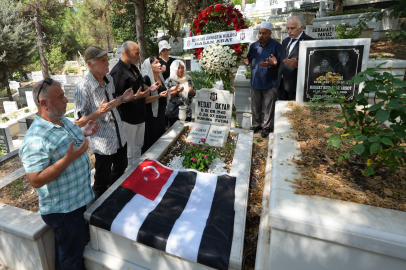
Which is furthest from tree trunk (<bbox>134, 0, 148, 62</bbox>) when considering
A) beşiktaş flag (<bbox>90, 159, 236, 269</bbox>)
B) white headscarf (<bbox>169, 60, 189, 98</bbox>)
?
beşiktaş flag (<bbox>90, 159, 236, 269</bbox>)

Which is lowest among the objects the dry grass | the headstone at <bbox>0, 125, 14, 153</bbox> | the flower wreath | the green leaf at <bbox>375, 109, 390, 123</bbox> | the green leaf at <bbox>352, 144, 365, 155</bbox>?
the headstone at <bbox>0, 125, 14, 153</bbox>

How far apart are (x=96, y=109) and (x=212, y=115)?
244cm

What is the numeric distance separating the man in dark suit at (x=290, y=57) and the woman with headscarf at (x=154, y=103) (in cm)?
186

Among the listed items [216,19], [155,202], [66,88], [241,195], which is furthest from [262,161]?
[66,88]

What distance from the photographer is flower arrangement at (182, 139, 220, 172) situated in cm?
363

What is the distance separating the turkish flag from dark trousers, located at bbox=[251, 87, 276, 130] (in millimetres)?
2465

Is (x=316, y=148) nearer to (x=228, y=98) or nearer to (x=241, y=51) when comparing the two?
(x=228, y=98)

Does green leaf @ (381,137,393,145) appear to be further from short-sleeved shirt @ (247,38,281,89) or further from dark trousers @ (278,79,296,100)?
short-sleeved shirt @ (247,38,281,89)

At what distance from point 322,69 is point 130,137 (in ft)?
9.91

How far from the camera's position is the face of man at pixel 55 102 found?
6.41 feet

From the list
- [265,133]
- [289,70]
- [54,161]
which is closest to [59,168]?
[54,161]

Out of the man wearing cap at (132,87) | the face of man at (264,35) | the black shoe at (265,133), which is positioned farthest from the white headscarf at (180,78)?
the black shoe at (265,133)

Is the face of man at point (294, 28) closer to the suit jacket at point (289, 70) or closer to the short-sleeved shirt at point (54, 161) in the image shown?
the suit jacket at point (289, 70)

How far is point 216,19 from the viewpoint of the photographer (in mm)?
5176
